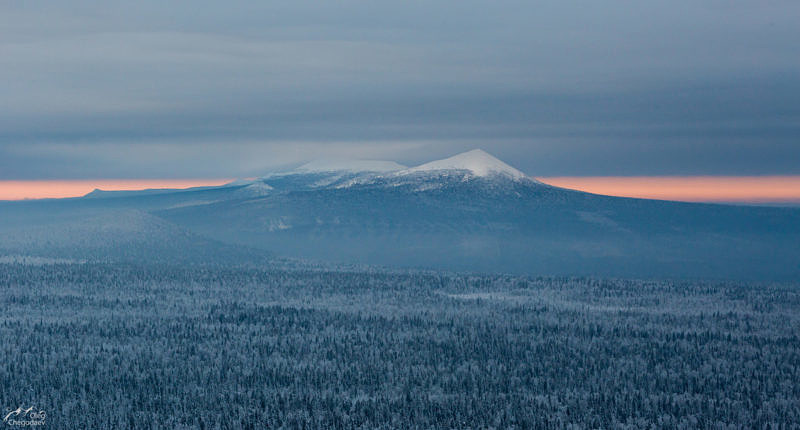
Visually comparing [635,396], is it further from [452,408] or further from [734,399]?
[452,408]

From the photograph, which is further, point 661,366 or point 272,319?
point 272,319

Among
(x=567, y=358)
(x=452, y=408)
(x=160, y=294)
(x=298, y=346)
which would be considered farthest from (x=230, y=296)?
(x=452, y=408)

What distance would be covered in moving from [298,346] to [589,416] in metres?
31.2

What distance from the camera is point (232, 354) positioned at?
207 ft

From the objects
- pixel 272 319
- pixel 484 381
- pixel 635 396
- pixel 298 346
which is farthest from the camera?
pixel 272 319
